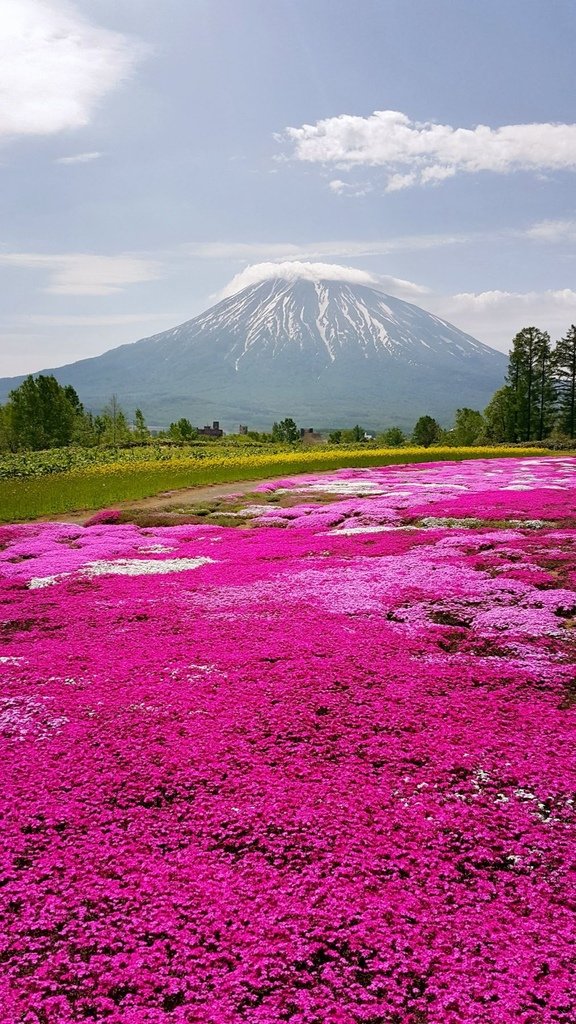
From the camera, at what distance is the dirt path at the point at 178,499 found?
958 inches

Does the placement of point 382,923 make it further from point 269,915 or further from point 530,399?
point 530,399

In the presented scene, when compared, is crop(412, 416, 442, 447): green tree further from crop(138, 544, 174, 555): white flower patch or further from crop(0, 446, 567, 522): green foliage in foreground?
crop(138, 544, 174, 555): white flower patch

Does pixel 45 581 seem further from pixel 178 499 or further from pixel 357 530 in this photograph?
pixel 178 499

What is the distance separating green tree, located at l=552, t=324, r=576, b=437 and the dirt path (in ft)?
230

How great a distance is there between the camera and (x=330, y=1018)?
10.9 ft

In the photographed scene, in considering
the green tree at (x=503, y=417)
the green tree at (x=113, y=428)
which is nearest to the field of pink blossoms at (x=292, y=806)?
the green tree at (x=113, y=428)

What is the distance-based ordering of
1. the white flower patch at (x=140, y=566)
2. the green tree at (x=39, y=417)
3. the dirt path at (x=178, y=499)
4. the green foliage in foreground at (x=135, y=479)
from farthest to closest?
the green tree at (x=39, y=417) → the green foliage in foreground at (x=135, y=479) → the dirt path at (x=178, y=499) → the white flower patch at (x=140, y=566)

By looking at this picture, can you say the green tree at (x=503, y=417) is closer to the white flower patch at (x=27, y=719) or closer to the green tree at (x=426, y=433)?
the green tree at (x=426, y=433)

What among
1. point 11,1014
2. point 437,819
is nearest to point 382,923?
point 437,819

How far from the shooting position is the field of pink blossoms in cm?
358

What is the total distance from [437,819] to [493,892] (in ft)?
2.49

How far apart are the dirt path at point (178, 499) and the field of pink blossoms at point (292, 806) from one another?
13.4 meters

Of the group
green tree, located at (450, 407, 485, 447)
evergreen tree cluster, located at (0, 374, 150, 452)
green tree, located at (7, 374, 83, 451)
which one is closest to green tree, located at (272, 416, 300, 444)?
green tree, located at (450, 407, 485, 447)

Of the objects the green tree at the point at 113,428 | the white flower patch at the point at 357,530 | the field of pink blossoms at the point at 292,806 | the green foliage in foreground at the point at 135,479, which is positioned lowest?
the field of pink blossoms at the point at 292,806
